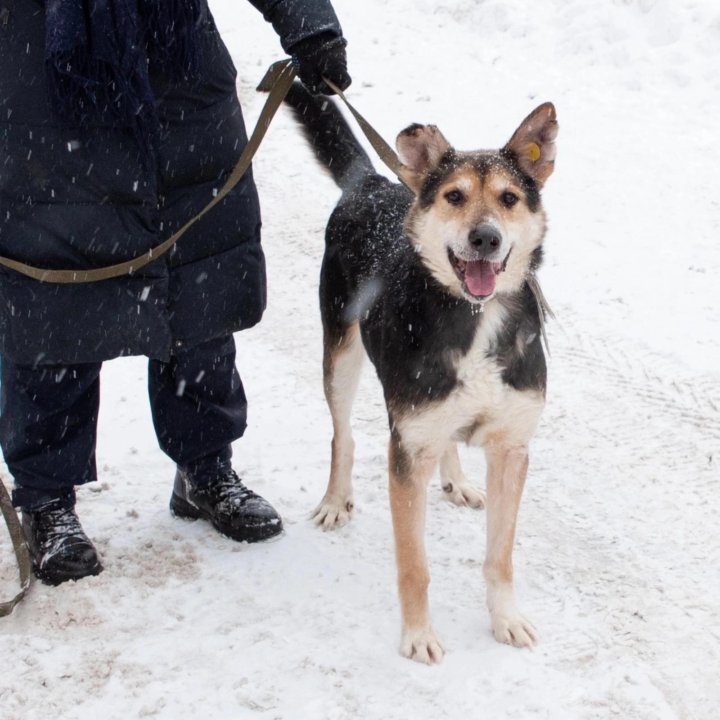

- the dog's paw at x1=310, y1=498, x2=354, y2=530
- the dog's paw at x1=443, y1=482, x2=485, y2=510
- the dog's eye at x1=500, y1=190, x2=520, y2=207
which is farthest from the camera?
the dog's paw at x1=443, y1=482, x2=485, y2=510

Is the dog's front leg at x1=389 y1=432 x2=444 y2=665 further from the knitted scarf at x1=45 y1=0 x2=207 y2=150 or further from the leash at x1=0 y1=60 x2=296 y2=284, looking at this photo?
the knitted scarf at x1=45 y1=0 x2=207 y2=150

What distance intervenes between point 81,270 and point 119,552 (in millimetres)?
1120

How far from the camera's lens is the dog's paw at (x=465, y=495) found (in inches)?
155

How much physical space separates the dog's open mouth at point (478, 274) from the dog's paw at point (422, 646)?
1.08m

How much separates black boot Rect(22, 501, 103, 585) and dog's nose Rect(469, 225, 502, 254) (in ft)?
5.85

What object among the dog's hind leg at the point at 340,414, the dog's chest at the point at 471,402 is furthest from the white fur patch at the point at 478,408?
the dog's hind leg at the point at 340,414

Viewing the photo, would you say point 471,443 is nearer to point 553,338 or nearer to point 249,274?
point 249,274

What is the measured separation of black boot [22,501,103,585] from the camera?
3414mm

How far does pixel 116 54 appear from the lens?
291 cm

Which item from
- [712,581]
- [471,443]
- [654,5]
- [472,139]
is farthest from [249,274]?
Answer: [654,5]

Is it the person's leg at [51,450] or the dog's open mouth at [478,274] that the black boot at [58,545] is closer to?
the person's leg at [51,450]

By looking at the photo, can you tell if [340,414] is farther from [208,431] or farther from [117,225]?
[117,225]

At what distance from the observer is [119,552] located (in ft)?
12.0

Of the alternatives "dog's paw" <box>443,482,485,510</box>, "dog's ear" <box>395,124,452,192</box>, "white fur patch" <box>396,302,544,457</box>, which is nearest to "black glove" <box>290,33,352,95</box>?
"dog's ear" <box>395,124,452,192</box>
